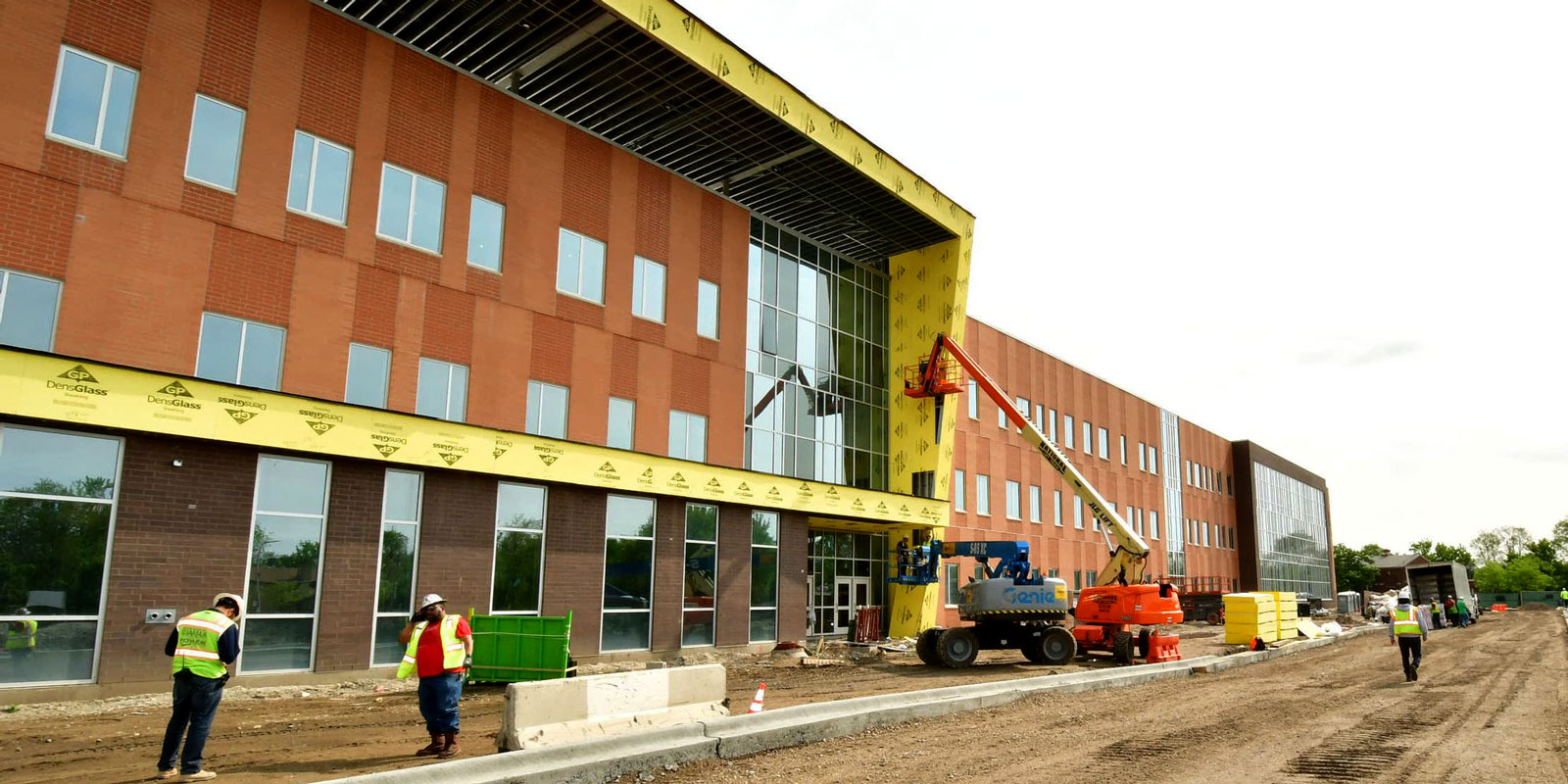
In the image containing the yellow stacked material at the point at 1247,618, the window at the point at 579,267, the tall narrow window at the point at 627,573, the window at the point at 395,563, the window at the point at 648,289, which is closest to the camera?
the window at the point at 395,563

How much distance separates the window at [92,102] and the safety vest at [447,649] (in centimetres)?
1127

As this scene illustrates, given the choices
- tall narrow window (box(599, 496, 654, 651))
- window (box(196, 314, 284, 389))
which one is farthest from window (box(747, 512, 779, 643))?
window (box(196, 314, 284, 389))

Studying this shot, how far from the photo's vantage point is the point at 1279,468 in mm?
78438

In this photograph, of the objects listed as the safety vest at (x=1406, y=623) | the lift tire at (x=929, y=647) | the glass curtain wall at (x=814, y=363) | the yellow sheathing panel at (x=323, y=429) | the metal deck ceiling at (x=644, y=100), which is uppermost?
the metal deck ceiling at (x=644, y=100)

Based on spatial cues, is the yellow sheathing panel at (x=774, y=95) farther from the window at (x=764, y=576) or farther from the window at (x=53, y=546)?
the window at (x=53, y=546)

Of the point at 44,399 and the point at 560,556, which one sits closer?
the point at 44,399

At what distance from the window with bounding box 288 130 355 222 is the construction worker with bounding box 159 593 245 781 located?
11.3 m

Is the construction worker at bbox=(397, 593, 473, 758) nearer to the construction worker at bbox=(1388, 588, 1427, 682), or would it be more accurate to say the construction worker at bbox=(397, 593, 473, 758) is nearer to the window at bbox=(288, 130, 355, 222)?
the window at bbox=(288, 130, 355, 222)

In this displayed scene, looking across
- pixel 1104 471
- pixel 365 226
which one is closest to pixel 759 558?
pixel 365 226

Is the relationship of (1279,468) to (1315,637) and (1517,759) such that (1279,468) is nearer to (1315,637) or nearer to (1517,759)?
(1315,637)

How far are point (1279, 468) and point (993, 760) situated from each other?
7819cm

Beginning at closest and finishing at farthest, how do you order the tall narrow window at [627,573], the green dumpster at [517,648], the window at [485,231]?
1. the green dumpster at [517,648]
2. the window at [485,231]
3. the tall narrow window at [627,573]

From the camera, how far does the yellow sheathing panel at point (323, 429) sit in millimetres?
A: 14039

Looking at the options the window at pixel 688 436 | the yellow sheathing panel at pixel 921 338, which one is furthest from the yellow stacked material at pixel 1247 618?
the window at pixel 688 436
